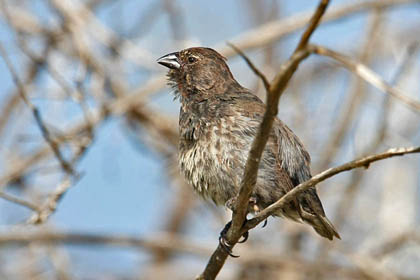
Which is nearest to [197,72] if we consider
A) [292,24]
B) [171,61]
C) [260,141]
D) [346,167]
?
[171,61]

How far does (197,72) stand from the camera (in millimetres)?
4152

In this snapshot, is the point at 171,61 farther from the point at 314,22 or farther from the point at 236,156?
the point at 314,22

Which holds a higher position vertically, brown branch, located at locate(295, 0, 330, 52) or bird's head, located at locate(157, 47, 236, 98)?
bird's head, located at locate(157, 47, 236, 98)

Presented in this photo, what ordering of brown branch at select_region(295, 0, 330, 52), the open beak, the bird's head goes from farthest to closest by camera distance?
1. the open beak
2. the bird's head
3. brown branch at select_region(295, 0, 330, 52)

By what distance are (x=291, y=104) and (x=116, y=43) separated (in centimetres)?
194

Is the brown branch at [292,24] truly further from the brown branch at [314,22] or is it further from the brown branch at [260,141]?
the brown branch at [314,22]

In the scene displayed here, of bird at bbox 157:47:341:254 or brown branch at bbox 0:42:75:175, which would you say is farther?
brown branch at bbox 0:42:75:175

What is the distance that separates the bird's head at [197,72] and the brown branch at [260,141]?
3.76ft

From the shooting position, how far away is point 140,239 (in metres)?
5.89

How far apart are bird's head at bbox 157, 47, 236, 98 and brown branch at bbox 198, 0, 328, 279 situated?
1.15 m

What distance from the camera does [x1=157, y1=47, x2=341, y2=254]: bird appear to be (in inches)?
140

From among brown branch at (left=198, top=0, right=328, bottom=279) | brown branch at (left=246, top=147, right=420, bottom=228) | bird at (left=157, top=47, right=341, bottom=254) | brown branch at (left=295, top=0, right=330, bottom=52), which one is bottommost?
brown branch at (left=246, top=147, right=420, bottom=228)

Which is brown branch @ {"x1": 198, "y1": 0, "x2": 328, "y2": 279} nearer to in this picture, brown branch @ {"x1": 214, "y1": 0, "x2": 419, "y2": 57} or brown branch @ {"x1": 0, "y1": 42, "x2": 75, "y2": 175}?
brown branch @ {"x1": 0, "y1": 42, "x2": 75, "y2": 175}

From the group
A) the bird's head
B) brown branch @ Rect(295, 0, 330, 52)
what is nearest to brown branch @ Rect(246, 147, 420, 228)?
brown branch @ Rect(295, 0, 330, 52)
